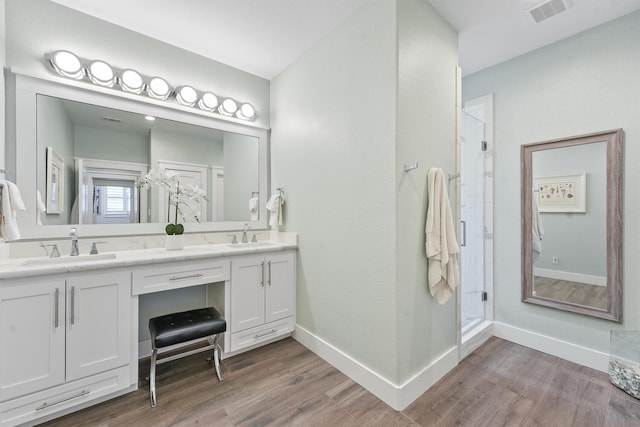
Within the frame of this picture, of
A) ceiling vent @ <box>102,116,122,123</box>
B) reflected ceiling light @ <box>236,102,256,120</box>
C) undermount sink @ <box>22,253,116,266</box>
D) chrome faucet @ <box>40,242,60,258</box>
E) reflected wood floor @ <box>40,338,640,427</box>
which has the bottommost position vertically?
reflected wood floor @ <box>40,338,640,427</box>

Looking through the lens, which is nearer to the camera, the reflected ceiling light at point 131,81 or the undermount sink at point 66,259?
the undermount sink at point 66,259

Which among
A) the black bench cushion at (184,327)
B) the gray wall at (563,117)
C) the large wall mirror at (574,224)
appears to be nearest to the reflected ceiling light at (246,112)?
the black bench cushion at (184,327)

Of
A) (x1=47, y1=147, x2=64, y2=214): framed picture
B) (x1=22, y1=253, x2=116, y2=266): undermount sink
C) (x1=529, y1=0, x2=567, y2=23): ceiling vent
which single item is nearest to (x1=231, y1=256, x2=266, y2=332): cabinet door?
(x1=22, y1=253, x2=116, y2=266): undermount sink

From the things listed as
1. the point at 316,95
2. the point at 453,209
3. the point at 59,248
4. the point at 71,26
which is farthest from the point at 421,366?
the point at 71,26

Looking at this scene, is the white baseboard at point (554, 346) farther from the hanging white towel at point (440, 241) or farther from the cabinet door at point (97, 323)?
the cabinet door at point (97, 323)

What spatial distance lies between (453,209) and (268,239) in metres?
1.84

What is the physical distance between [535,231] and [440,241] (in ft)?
4.19

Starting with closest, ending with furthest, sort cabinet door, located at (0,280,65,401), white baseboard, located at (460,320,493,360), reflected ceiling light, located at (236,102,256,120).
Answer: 1. cabinet door, located at (0,280,65,401)
2. white baseboard, located at (460,320,493,360)
3. reflected ceiling light, located at (236,102,256,120)

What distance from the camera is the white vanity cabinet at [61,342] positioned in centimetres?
134

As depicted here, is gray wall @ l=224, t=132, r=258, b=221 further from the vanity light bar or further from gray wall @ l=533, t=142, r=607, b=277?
gray wall @ l=533, t=142, r=607, b=277

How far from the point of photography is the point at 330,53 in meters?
2.09

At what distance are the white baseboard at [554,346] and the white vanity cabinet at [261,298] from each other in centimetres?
202

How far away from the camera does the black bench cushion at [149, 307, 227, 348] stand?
1661 millimetres

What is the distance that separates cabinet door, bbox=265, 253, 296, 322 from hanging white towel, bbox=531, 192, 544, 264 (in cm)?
217
